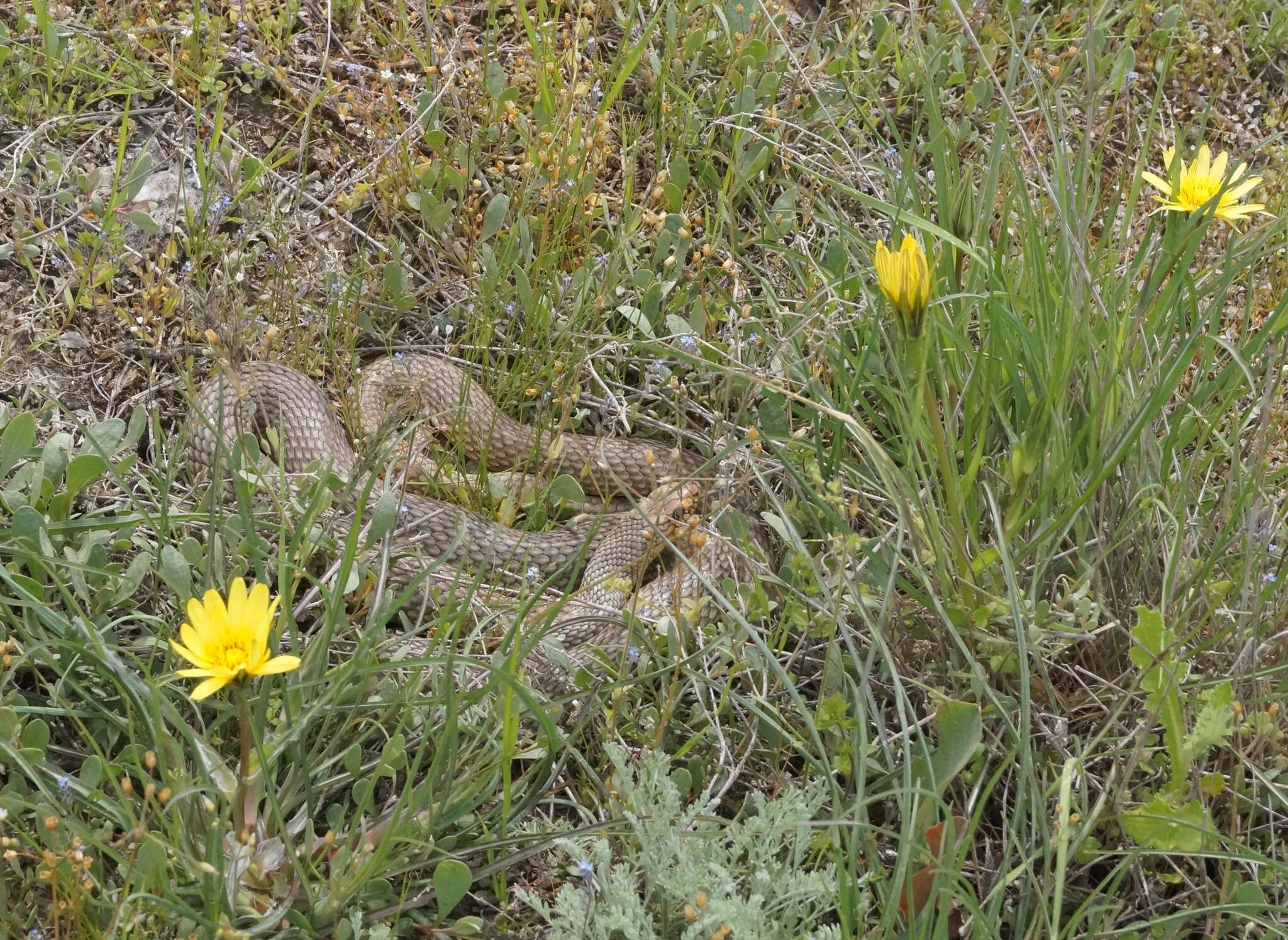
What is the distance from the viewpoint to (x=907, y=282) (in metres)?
1.86

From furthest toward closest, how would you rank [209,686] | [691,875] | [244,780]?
[691,875] < [244,780] < [209,686]

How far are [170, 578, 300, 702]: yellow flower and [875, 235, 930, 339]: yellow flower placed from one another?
1045mm

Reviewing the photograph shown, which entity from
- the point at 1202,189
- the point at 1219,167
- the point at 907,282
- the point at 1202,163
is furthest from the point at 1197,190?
the point at 907,282

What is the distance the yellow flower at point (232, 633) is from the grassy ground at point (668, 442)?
0.94ft

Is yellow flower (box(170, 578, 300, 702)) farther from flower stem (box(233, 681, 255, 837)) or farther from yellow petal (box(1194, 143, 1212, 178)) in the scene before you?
yellow petal (box(1194, 143, 1212, 178))

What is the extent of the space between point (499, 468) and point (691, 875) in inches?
81.2

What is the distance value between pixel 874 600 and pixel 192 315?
2.21 m

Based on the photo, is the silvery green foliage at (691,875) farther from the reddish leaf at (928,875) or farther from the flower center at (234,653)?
the flower center at (234,653)

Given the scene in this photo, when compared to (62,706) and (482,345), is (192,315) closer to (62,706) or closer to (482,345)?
(482,345)

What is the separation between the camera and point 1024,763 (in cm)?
219

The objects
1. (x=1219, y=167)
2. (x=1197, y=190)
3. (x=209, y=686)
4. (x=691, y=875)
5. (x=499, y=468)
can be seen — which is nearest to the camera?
(x=209, y=686)

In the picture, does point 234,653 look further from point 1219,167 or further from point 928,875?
point 1219,167

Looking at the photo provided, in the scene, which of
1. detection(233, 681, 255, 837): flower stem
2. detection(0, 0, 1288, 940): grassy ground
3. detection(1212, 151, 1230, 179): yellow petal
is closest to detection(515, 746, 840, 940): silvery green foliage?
detection(0, 0, 1288, 940): grassy ground

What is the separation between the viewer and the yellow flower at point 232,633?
1778mm
